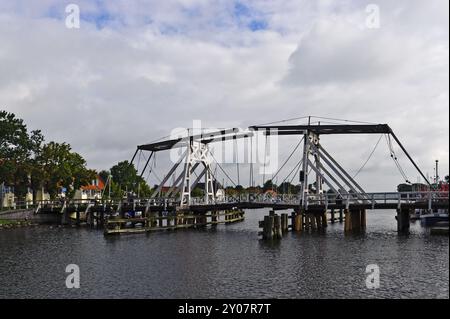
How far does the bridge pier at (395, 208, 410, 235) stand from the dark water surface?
2.78m

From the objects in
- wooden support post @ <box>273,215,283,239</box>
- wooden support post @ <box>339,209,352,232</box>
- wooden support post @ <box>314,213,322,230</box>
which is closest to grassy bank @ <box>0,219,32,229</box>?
wooden support post @ <box>273,215,283,239</box>

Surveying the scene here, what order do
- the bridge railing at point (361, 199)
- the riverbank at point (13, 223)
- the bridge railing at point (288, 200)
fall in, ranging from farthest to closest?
the riverbank at point (13, 223) → the bridge railing at point (288, 200) → the bridge railing at point (361, 199)

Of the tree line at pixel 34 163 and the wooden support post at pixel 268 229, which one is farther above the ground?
the tree line at pixel 34 163

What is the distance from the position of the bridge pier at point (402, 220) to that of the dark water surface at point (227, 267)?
9.12 ft

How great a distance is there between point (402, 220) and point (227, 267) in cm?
2191

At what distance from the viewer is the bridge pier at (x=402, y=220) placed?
130ft

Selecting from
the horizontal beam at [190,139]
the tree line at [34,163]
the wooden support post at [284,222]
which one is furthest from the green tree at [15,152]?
the wooden support post at [284,222]

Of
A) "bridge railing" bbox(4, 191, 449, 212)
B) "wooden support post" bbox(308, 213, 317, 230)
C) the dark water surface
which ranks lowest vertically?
the dark water surface

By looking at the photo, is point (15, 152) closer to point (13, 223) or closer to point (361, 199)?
point (13, 223)

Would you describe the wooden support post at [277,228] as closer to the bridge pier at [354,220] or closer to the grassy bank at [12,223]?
the bridge pier at [354,220]

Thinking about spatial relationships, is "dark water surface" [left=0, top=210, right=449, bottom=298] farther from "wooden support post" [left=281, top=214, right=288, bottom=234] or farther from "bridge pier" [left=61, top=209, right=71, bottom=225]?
"bridge pier" [left=61, top=209, right=71, bottom=225]

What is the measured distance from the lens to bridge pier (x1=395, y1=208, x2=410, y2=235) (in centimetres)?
3975
